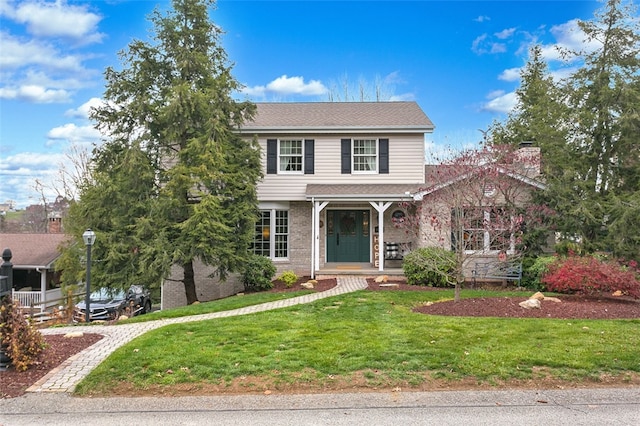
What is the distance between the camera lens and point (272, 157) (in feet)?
59.4

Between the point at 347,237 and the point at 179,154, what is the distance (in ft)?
24.6

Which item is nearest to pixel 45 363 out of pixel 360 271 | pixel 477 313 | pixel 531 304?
pixel 477 313

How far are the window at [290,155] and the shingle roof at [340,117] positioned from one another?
0.74 m

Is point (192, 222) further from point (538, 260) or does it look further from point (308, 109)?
point (538, 260)

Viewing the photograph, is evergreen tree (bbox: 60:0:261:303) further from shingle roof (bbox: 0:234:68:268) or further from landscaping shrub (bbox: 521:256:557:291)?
shingle roof (bbox: 0:234:68:268)

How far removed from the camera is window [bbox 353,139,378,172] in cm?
1816

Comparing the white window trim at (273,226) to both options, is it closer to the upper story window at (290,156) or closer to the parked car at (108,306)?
the upper story window at (290,156)

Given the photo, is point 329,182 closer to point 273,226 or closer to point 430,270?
point 273,226

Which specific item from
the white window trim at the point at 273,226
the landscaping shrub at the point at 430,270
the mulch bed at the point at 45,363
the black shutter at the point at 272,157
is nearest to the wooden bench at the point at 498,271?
the landscaping shrub at the point at 430,270

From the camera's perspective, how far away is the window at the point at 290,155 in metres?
18.1

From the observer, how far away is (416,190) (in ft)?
54.9

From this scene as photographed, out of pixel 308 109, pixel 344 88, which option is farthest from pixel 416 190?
pixel 344 88

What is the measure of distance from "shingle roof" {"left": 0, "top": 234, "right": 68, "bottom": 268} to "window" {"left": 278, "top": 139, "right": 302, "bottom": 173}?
13272 millimetres

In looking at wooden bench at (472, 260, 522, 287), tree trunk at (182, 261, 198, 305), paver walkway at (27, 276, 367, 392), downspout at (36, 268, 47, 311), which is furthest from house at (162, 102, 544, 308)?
downspout at (36, 268, 47, 311)
